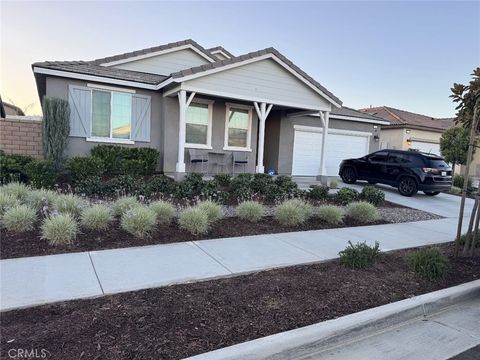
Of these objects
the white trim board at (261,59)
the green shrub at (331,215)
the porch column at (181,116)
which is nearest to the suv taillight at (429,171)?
the white trim board at (261,59)

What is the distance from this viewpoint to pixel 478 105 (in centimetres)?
529

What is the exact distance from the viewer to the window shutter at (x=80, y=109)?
11.1m

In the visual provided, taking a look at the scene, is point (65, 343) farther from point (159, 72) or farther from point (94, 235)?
point (159, 72)

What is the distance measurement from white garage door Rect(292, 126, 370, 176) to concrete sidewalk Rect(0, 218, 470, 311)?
9.49 meters

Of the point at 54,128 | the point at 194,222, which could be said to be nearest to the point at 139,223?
the point at 194,222

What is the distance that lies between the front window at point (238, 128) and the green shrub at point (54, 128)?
5.79 metres

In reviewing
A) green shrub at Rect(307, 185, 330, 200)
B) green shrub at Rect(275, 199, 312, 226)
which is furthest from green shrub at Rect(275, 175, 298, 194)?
green shrub at Rect(275, 199, 312, 226)

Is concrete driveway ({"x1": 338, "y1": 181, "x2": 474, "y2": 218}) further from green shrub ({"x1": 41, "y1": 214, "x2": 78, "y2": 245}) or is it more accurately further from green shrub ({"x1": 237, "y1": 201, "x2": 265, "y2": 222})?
green shrub ({"x1": 41, "y1": 214, "x2": 78, "y2": 245})

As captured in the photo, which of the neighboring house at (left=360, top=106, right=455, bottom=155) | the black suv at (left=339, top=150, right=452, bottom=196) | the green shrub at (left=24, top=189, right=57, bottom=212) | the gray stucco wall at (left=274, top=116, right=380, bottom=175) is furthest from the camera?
the neighboring house at (left=360, top=106, right=455, bottom=155)

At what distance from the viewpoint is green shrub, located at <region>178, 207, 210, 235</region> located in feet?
19.9

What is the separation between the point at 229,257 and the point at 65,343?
2667 millimetres

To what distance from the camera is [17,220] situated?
5.44 m

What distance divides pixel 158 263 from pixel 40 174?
6145 millimetres

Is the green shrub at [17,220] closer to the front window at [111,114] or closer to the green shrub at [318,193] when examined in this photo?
the front window at [111,114]
